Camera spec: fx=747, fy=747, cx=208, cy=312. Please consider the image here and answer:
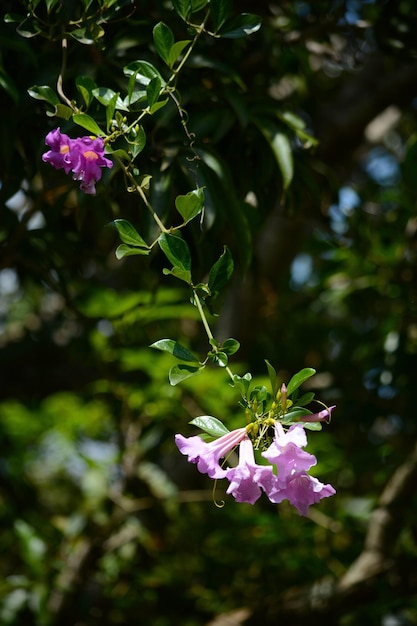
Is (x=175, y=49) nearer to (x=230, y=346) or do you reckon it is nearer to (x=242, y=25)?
(x=242, y=25)

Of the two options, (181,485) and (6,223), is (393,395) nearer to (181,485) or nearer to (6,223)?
(181,485)

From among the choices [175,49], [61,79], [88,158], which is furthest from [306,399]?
[61,79]

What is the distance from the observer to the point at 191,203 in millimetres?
860

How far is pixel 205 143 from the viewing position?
4.09ft

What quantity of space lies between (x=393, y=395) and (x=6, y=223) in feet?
3.81

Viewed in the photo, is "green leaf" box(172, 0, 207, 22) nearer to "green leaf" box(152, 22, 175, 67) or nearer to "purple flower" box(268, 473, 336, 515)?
"green leaf" box(152, 22, 175, 67)

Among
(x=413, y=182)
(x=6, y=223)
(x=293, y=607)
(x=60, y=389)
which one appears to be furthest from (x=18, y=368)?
(x=413, y=182)

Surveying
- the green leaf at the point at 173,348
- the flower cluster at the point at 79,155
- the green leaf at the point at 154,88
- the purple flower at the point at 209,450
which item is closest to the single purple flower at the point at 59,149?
the flower cluster at the point at 79,155

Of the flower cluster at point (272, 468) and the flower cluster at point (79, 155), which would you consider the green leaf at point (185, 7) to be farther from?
the flower cluster at point (272, 468)

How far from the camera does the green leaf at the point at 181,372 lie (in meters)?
0.81

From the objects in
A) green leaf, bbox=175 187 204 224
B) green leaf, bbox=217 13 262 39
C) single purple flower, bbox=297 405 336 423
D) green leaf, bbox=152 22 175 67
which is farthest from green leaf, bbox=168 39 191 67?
single purple flower, bbox=297 405 336 423

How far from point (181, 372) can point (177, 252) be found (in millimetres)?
138

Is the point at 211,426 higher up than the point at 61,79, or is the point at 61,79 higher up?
the point at 61,79

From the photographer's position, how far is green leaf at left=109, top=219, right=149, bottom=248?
2.81 ft
